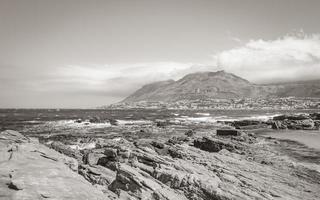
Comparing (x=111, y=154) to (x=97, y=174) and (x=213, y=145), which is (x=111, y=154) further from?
(x=213, y=145)

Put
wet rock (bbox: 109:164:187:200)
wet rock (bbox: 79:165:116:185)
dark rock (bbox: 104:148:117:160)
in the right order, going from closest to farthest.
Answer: wet rock (bbox: 109:164:187:200) < wet rock (bbox: 79:165:116:185) < dark rock (bbox: 104:148:117:160)

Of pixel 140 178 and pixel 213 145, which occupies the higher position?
pixel 140 178

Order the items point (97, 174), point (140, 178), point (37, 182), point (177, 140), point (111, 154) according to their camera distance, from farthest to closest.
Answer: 1. point (177, 140)
2. point (111, 154)
3. point (97, 174)
4. point (140, 178)
5. point (37, 182)

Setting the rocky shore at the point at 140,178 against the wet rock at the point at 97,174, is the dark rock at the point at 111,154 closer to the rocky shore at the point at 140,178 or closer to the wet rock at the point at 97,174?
the rocky shore at the point at 140,178

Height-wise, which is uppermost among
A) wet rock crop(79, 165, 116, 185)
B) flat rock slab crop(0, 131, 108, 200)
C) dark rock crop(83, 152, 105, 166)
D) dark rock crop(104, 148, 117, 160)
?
flat rock slab crop(0, 131, 108, 200)

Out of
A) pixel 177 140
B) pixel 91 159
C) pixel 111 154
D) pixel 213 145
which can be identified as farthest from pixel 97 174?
pixel 177 140

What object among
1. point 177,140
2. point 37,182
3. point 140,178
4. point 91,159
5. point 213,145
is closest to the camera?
point 37,182

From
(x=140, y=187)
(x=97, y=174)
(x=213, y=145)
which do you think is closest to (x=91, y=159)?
(x=97, y=174)

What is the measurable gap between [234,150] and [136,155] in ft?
46.2

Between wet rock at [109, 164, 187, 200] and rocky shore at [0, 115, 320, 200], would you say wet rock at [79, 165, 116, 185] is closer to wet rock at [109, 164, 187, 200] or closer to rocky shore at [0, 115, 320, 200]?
rocky shore at [0, 115, 320, 200]

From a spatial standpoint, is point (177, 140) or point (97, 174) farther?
point (177, 140)

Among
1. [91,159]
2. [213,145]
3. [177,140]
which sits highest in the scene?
[91,159]

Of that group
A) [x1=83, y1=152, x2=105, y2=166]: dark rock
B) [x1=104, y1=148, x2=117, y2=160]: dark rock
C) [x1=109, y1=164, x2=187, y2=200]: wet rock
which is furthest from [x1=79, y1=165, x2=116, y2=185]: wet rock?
[x1=83, y1=152, x2=105, y2=166]: dark rock

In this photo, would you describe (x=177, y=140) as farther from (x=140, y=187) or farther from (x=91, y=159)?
(x=140, y=187)
